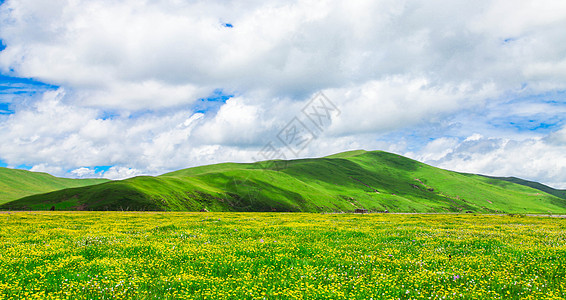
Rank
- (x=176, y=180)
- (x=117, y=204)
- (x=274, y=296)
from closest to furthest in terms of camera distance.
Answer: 1. (x=274, y=296)
2. (x=117, y=204)
3. (x=176, y=180)

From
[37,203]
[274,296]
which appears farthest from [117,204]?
[274,296]

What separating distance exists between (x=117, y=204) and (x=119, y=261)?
143132 millimetres

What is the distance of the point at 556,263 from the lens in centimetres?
1075

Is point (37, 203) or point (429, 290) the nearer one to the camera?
point (429, 290)

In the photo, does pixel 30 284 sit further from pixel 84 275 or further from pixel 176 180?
pixel 176 180

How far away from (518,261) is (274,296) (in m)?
9.93

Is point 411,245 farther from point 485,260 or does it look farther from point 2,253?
point 2,253

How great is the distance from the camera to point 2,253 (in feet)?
41.3

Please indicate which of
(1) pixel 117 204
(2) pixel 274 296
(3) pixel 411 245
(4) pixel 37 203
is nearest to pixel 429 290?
(2) pixel 274 296

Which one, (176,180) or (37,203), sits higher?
(176,180)

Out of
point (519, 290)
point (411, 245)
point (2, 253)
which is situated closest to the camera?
point (519, 290)

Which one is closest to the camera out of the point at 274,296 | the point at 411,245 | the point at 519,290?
the point at 274,296

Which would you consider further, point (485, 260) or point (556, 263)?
point (485, 260)

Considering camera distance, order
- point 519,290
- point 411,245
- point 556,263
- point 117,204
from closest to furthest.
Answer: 1. point 519,290
2. point 556,263
3. point 411,245
4. point 117,204
